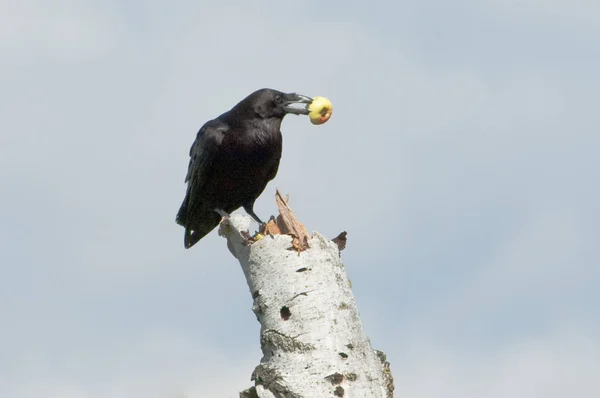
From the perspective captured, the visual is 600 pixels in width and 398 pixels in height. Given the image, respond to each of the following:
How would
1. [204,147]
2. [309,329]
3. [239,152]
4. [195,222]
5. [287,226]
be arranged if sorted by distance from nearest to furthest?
[309,329], [287,226], [239,152], [204,147], [195,222]

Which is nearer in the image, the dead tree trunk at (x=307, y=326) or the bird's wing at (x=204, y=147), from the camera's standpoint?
the dead tree trunk at (x=307, y=326)

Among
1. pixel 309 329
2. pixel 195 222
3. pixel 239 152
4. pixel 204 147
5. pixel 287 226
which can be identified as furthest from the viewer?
pixel 195 222

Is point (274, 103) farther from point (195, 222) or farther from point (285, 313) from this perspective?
point (285, 313)

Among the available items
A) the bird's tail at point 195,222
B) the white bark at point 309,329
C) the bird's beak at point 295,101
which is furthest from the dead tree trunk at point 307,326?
the bird's tail at point 195,222

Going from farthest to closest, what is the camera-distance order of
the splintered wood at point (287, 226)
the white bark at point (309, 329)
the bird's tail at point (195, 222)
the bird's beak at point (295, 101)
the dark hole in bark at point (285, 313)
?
the bird's tail at point (195, 222), the bird's beak at point (295, 101), the splintered wood at point (287, 226), the dark hole in bark at point (285, 313), the white bark at point (309, 329)

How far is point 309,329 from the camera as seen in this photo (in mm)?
5281

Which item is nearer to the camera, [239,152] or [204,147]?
[239,152]

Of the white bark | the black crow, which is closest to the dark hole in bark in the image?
the white bark

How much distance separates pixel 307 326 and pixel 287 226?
0.85m

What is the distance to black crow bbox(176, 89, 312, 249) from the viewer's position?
9.23 metres

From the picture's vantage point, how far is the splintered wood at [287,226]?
5.69m

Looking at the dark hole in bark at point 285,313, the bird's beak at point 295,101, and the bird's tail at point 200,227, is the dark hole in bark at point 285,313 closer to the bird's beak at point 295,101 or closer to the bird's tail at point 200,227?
the bird's beak at point 295,101

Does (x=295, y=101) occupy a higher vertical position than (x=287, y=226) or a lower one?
higher

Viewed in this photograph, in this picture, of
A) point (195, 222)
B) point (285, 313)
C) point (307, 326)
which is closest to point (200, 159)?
point (195, 222)
